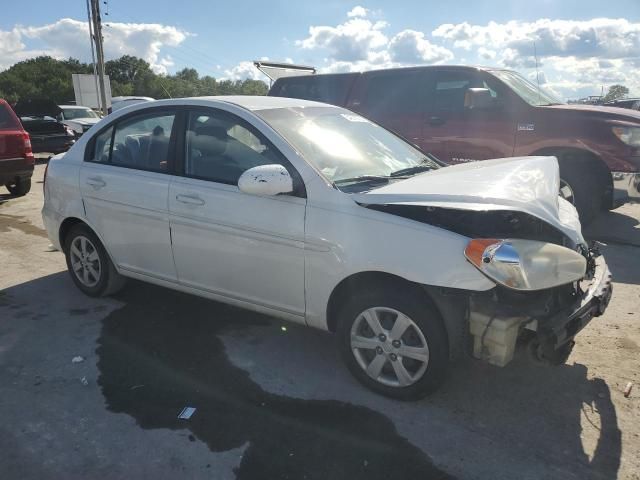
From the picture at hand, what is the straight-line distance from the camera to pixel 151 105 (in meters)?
4.18

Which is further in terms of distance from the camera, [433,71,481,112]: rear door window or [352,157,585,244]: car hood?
[433,71,481,112]: rear door window

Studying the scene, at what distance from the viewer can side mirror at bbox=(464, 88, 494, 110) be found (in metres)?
6.96

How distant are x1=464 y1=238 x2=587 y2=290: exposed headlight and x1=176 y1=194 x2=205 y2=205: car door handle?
1836 mm

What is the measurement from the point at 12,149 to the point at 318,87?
5.18m

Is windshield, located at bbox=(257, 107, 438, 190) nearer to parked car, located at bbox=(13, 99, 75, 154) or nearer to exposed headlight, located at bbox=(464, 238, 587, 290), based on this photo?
exposed headlight, located at bbox=(464, 238, 587, 290)

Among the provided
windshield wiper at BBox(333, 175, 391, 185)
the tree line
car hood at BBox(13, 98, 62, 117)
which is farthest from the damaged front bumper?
the tree line

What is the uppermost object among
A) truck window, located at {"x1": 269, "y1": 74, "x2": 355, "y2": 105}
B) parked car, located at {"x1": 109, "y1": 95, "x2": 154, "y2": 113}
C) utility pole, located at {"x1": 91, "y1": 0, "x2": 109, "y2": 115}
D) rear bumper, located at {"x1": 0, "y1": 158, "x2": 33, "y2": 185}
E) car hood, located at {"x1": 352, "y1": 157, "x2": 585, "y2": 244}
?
utility pole, located at {"x1": 91, "y1": 0, "x2": 109, "y2": 115}

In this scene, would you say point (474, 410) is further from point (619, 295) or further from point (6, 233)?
point (6, 233)

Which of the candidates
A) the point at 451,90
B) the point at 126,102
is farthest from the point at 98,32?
the point at 451,90

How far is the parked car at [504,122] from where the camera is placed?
6453 millimetres

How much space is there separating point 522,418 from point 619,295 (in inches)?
92.5

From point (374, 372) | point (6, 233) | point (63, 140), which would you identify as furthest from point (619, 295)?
point (63, 140)

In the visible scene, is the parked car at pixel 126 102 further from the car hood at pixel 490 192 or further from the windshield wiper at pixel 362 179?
the car hood at pixel 490 192

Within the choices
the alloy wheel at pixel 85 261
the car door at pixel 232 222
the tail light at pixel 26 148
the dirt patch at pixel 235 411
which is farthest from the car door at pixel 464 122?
the tail light at pixel 26 148
